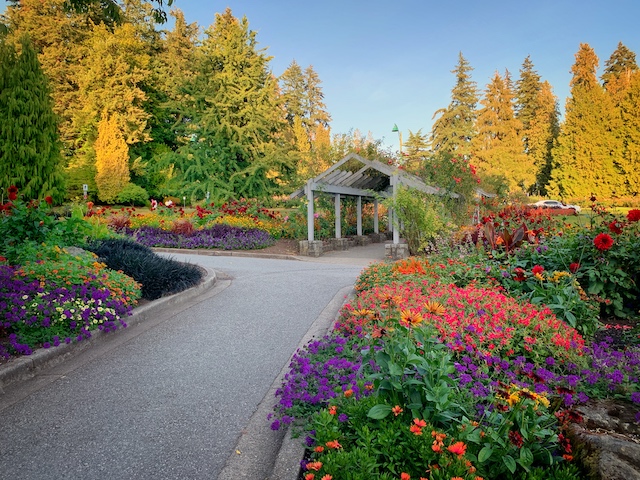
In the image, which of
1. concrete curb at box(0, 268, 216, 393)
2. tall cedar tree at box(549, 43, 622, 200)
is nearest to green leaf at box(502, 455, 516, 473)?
concrete curb at box(0, 268, 216, 393)

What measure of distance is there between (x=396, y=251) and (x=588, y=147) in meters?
31.4

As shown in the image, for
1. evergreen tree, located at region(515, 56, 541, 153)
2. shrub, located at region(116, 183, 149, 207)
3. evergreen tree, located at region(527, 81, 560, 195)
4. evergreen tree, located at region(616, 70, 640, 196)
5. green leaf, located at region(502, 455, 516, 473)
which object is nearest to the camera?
green leaf, located at region(502, 455, 516, 473)

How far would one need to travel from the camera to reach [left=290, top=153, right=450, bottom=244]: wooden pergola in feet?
40.7

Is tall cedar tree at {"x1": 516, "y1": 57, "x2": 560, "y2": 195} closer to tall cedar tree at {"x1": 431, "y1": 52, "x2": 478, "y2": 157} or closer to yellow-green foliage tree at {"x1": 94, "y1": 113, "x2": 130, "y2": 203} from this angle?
tall cedar tree at {"x1": 431, "y1": 52, "x2": 478, "y2": 157}

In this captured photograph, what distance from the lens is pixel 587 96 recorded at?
116 ft

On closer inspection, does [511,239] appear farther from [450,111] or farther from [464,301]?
[450,111]

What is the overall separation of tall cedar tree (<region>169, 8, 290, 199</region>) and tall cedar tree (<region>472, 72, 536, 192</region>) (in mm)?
26180

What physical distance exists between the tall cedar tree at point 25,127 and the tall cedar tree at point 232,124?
6865 mm

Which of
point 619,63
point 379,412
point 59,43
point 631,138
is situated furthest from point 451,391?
point 619,63

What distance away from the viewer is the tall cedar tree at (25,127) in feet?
65.8

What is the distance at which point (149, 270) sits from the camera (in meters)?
6.52

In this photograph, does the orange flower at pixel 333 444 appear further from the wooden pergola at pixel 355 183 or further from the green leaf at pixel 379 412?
the wooden pergola at pixel 355 183

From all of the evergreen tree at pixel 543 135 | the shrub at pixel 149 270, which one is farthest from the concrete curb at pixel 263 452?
the evergreen tree at pixel 543 135

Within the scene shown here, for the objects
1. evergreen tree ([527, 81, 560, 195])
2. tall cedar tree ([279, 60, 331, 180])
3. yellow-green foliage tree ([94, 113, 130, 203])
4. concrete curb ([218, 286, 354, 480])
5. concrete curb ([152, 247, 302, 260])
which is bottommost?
concrete curb ([218, 286, 354, 480])
